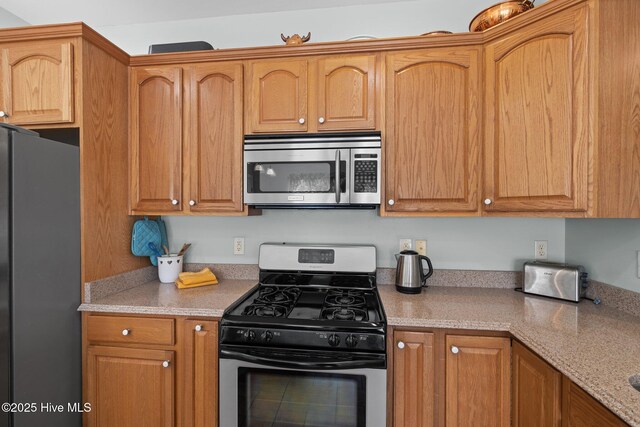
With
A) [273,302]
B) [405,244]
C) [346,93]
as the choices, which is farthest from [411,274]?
[346,93]

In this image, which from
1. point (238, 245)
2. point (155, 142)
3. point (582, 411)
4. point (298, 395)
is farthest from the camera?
point (238, 245)

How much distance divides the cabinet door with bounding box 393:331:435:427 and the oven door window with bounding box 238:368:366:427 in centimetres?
16

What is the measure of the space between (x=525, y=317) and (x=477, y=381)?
0.35 meters

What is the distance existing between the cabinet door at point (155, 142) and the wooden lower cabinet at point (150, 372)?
0.69 metres

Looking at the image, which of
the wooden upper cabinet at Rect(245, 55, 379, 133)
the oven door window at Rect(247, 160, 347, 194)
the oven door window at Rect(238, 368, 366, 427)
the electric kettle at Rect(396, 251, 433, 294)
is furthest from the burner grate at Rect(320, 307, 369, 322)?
the wooden upper cabinet at Rect(245, 55, 379, 133)

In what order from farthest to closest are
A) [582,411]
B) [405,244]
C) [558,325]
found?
[405,244] < [558,325] < [582,411]

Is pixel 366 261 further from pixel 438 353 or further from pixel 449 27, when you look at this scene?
pixel 449 27

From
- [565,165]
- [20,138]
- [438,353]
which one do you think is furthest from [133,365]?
[565,165]

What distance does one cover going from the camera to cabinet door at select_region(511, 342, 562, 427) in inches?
42.2

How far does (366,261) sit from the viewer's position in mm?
1940

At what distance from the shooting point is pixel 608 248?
1551 millimetres

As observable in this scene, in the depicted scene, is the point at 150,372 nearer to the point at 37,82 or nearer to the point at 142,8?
the point at 37,82

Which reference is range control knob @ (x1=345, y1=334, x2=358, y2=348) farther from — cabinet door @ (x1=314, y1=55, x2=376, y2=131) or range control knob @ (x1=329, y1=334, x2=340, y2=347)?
cabinet door @ (x1=314, y1=55, x2=376, y2=131)

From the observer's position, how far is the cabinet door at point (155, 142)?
1.86m
